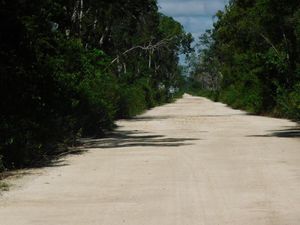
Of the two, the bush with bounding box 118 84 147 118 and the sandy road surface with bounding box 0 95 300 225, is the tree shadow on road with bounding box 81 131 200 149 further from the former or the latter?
the bush with bounding box 118 84 147 118

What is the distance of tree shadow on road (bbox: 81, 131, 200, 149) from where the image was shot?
71.5 feet

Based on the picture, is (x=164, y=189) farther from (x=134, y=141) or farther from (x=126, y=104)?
(x=126, y=104)

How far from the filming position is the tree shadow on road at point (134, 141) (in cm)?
2180

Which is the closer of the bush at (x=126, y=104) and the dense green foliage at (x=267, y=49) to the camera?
the dense green foliage at (x=267, y=49)

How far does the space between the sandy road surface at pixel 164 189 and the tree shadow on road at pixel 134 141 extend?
1.22 meters

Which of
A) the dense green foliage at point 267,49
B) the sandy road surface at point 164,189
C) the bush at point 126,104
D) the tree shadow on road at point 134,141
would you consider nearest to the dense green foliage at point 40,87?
the tree shadow on road at point 134,141

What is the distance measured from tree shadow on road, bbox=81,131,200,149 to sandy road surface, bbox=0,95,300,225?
1.22 m

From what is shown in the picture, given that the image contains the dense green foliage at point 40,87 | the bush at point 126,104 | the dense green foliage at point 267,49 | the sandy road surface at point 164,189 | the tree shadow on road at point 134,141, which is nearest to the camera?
the sandy road surface at point 164,189

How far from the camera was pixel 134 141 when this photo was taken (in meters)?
23.6

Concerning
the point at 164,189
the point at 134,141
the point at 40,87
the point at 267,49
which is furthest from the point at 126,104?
the point at 164,189

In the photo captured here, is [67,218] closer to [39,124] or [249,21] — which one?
[39,124]

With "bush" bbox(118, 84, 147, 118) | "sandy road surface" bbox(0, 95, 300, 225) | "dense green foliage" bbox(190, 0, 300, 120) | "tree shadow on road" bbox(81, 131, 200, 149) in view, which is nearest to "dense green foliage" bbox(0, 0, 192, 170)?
"tree shadow on road" bbox(81, 131, 200, 149)

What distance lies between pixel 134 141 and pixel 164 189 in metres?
11.9

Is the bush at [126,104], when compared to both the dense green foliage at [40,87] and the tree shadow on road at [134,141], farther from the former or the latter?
the tree shadow on road at [134,141]
